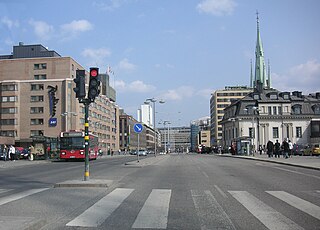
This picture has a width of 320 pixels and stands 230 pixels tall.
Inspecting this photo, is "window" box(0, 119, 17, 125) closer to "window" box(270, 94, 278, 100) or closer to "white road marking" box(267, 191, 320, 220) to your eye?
"window" box(270, 94, 278, 100)

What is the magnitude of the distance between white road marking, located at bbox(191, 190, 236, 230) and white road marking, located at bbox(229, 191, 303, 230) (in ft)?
2.23

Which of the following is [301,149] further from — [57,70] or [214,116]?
[214,116]

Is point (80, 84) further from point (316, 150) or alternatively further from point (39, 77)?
point (39, 77)

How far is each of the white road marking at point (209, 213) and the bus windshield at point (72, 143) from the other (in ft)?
93.5

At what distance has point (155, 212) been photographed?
841cm

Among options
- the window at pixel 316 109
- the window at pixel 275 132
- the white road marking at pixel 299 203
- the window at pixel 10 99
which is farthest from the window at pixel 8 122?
the white road marking at pixel 299 203

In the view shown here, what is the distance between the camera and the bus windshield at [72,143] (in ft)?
126

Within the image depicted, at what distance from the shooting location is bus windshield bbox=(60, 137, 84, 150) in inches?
1510

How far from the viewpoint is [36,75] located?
8888cm

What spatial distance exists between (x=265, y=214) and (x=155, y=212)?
2.42 m

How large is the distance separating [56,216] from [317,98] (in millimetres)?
102771

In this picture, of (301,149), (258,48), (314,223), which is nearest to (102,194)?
(314,223)

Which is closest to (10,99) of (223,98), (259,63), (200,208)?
(259,63)

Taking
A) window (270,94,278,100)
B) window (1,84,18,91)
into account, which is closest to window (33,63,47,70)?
window (1,84,18,91)
